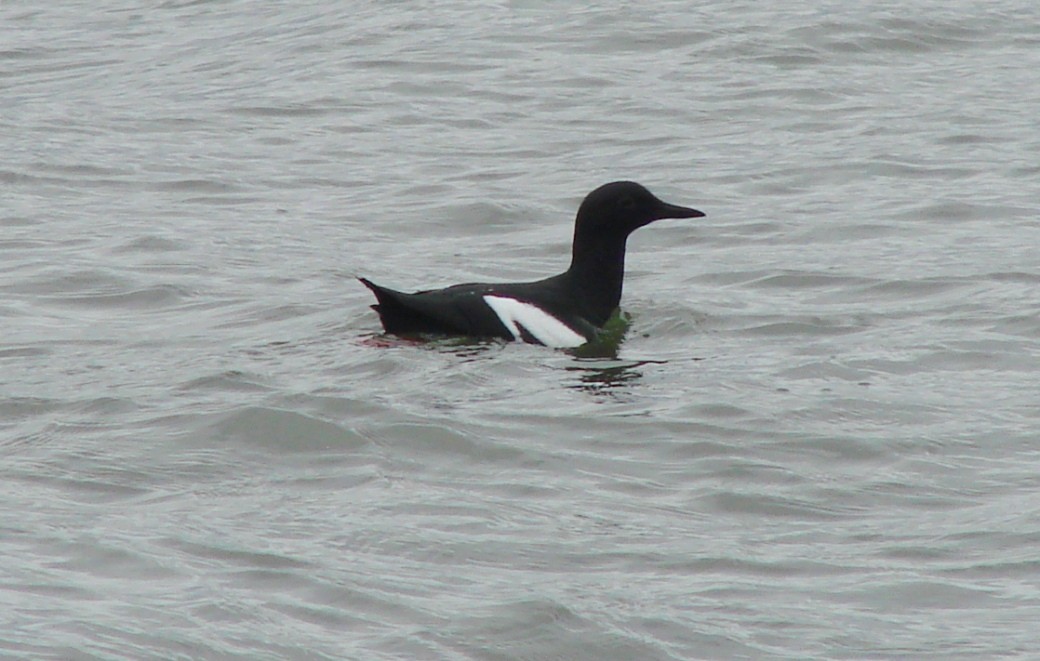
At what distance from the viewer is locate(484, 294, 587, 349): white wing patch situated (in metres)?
8.95

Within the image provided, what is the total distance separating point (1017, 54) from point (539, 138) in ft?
13.3

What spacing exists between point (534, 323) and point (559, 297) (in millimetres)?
418

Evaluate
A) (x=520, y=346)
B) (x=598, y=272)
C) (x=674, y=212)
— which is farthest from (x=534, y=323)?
(x=674, y=212)

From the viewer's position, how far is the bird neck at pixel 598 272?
9633 mm

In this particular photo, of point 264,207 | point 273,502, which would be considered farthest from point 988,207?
point 273,502

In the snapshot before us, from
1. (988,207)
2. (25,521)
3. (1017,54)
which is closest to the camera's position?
(25,521)

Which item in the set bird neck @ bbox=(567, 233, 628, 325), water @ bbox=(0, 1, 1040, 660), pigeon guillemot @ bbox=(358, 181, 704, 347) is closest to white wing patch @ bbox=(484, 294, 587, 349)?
pigeon guillemot @ bbox=(358, 181, 704, 347)

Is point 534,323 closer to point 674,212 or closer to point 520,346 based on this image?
point 520,346

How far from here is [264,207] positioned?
→ 1214 cm

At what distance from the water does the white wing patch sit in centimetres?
16

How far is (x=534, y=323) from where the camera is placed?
910 centimetres

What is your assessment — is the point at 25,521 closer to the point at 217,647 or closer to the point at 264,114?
the point at 217,647

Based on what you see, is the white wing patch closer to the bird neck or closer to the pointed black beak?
the bird neck

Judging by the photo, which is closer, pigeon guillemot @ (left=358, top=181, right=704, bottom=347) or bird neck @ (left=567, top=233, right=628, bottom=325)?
pigeon guillemot @ (left=358, top=181, right=704, bottom=347)
